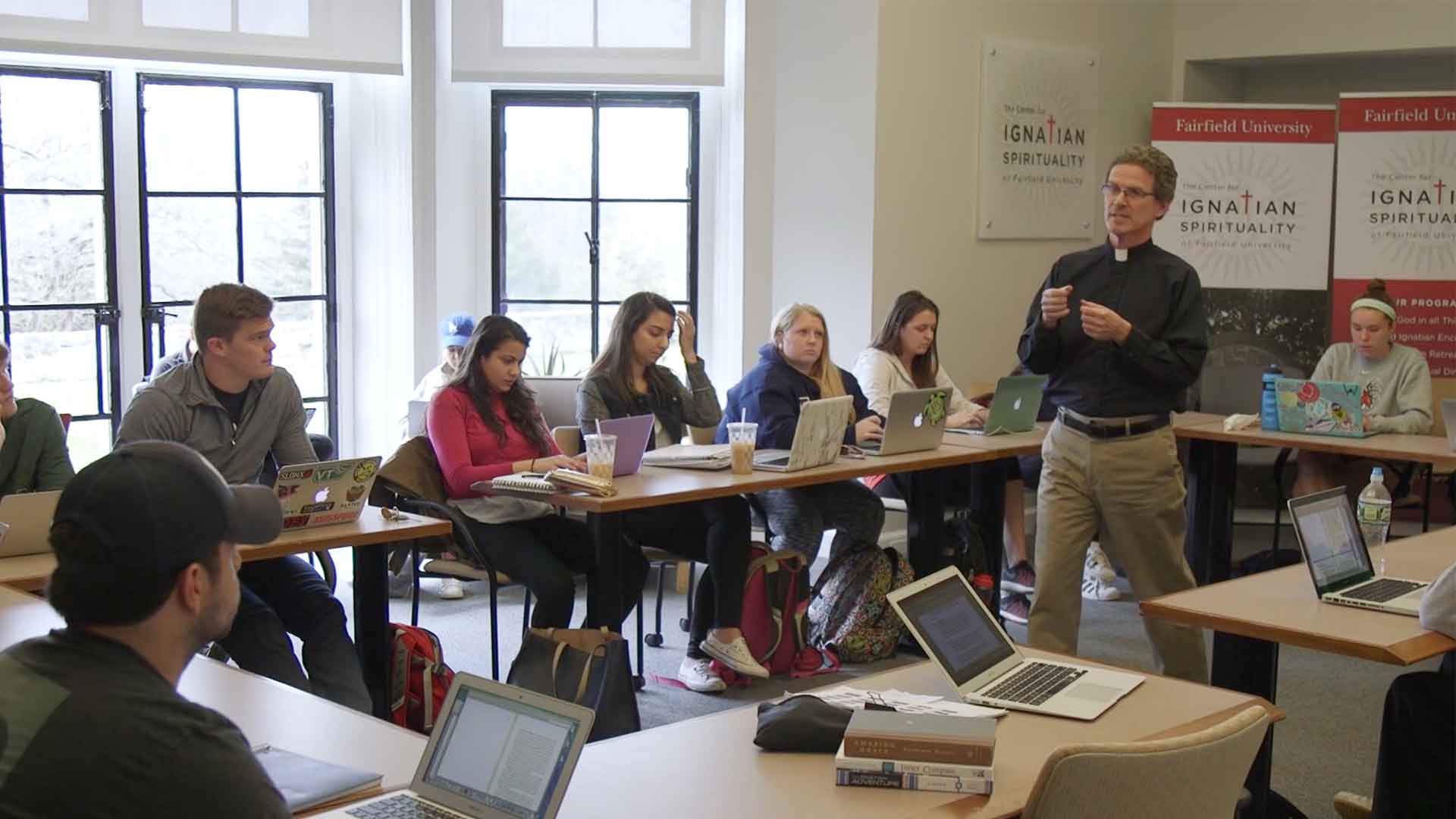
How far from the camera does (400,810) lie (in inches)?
81.4

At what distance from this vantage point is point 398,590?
6.14 m

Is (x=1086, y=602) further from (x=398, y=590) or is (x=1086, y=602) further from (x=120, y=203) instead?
(x=120, y=203)

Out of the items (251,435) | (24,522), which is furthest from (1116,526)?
(24,522)

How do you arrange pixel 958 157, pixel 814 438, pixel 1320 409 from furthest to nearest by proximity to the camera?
pixel 958 157, pixel 1320 409, pixel 814 438

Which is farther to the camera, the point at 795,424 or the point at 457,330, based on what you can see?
the point at 457,330

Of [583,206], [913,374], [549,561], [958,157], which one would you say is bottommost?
[549,561]

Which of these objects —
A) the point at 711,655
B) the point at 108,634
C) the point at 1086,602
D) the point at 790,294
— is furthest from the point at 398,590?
the point at 108,634

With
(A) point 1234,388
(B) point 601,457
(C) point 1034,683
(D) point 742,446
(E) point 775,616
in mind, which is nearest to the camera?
(C) point 1034,683

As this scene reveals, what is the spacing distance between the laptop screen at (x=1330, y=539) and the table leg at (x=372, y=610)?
2.23 m

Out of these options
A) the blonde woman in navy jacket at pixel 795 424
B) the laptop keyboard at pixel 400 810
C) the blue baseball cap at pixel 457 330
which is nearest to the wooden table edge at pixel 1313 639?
the laptop keyboard at pixel 400 810

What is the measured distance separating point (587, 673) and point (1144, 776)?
2.03 metres

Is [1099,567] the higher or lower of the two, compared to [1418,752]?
lower

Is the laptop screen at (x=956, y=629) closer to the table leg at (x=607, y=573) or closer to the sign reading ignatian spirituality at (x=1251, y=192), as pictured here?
the table leg at (x=607, y=573)

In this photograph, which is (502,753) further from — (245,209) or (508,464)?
(245,209)
